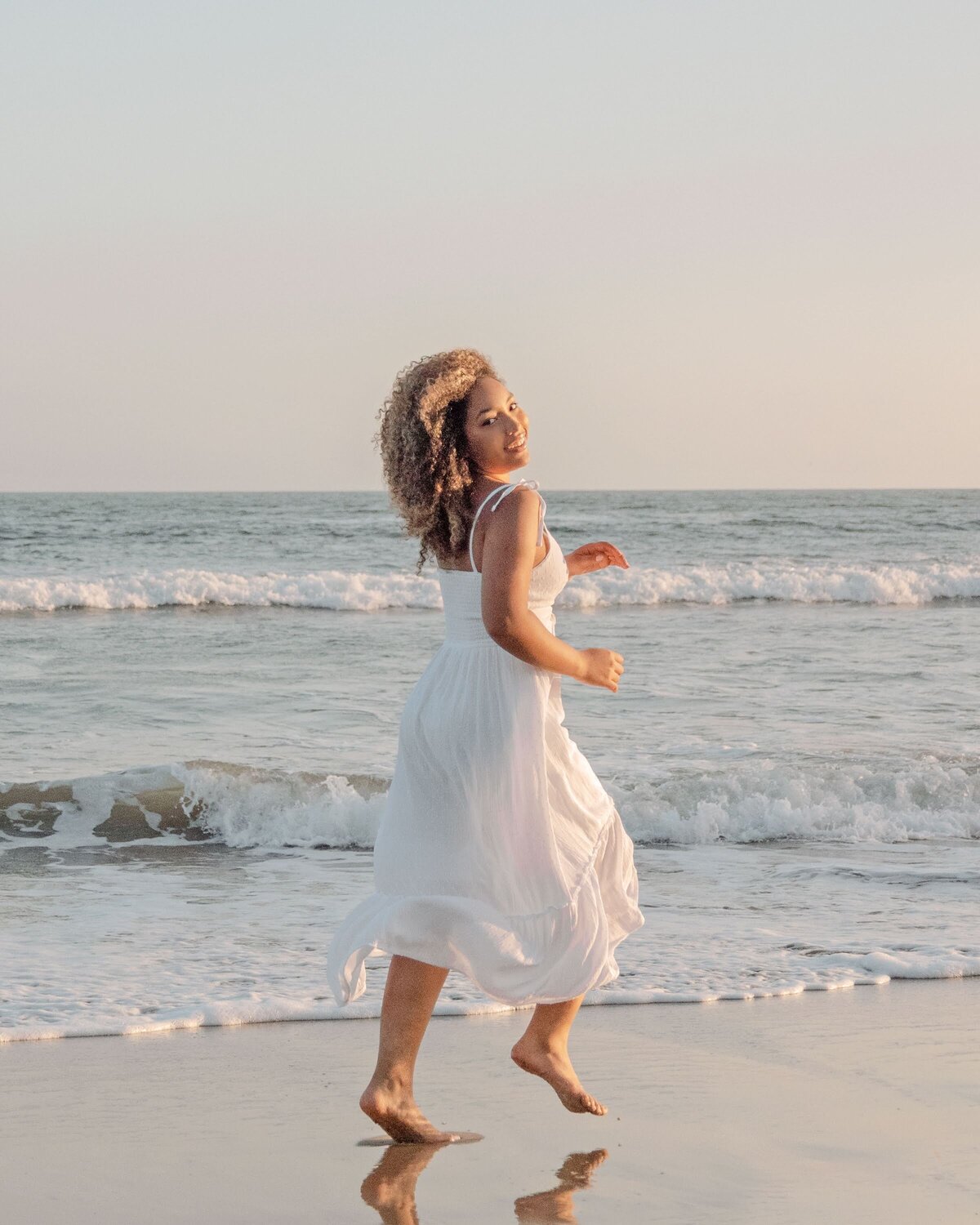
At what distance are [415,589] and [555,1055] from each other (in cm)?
1695

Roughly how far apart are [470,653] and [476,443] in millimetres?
438

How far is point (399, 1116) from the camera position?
2916 mm

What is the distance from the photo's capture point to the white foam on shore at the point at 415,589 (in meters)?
19.2

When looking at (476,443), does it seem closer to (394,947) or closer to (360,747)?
(394,947)

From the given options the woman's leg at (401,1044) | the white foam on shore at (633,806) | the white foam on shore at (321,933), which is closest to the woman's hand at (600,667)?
the woman's leg at (401,1044)

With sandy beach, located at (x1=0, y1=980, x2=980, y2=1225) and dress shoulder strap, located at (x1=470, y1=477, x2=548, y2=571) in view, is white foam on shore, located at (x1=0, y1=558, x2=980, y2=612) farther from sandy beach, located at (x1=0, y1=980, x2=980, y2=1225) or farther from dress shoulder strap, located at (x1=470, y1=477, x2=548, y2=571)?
dress shoulder strap, located at (x1=470, y1=477, x2=548, y2=571)

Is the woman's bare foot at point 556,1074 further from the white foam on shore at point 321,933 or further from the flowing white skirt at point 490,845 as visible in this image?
the white foam on shore at point 321,933

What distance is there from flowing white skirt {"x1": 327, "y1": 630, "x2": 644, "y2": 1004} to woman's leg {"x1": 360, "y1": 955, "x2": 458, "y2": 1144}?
78mm

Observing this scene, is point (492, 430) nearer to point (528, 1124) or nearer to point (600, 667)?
point (600, 667)

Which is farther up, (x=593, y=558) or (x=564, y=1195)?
(x=593, y=558)

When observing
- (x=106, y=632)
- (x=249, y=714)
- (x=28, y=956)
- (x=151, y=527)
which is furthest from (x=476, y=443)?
(x=151, y=527)

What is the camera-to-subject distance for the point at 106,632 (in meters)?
15.4

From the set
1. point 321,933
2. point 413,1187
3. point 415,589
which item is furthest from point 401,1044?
point 415,589

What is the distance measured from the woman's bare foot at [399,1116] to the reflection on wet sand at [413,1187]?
2 cm
